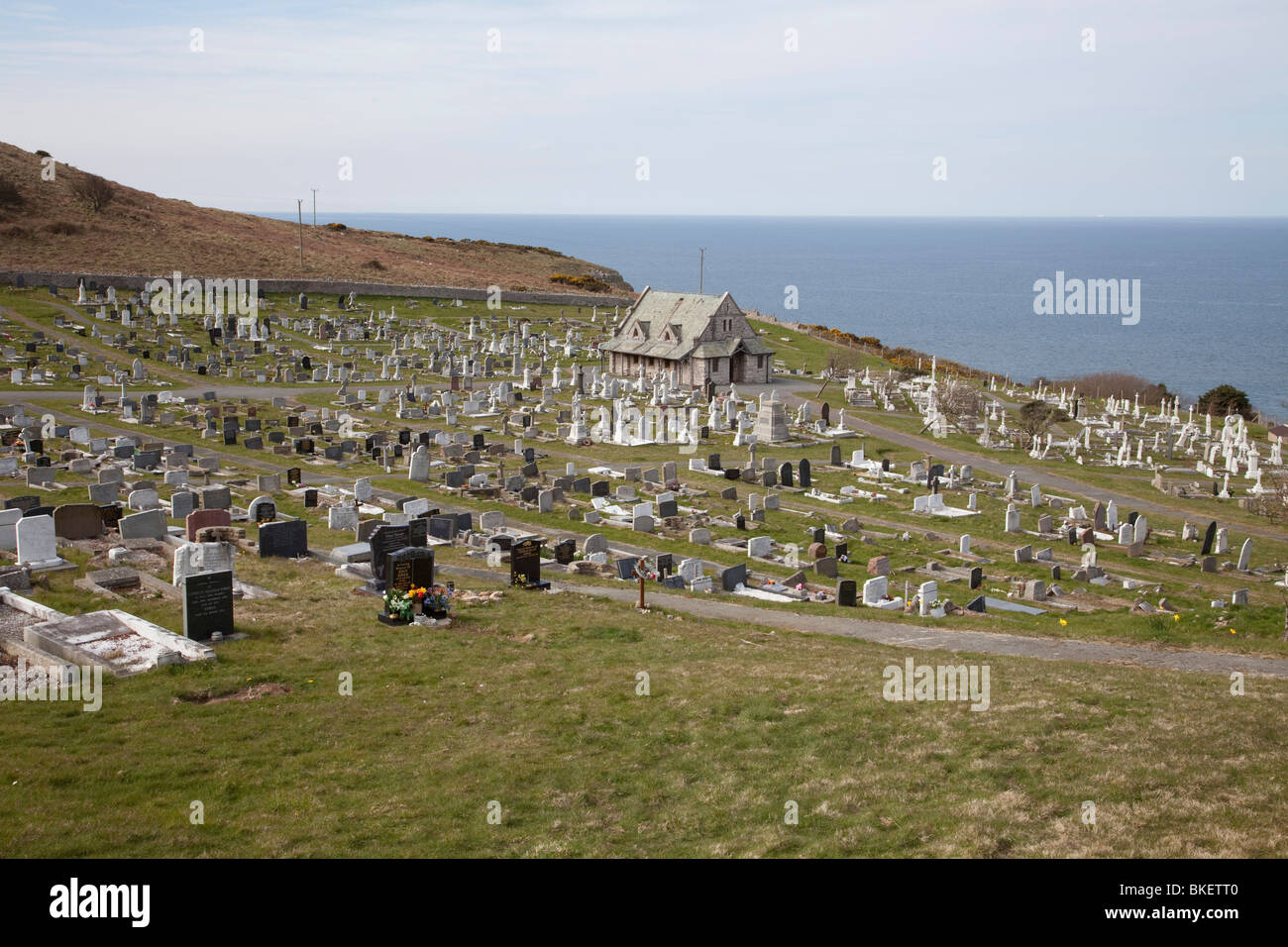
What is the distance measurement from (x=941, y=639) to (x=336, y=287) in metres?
64.2

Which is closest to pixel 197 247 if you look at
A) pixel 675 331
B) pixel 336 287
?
pixel 336 287

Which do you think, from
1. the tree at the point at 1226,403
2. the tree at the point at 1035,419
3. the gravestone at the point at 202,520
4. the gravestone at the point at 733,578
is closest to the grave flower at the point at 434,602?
the gravestone at the point at 733,578

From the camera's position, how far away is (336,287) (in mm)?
74688

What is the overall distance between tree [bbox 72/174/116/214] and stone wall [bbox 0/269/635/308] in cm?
2077

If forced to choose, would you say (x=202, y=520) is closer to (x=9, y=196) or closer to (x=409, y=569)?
(x=409, y=569)

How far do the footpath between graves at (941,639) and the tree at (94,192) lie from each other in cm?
8153

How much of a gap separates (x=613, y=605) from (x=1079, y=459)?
87.3 feet

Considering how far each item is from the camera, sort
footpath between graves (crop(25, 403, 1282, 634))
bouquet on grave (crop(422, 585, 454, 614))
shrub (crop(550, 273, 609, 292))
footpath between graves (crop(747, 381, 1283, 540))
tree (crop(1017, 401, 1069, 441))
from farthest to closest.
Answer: shrub (crop(550, 273, 609, 292)) → tree (crop(1017, 401, 1069, 441)) → footpath between graves (crop(747, 381, 1283, 540)) → footpath between graves (crop(25, 403, 1282, 634)) → bouquet on grave (crop(422, 585, 454, 614))

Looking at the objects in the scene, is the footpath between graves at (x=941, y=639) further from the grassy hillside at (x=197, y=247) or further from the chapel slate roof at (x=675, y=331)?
the grassy hillside at (x=197, y=247)

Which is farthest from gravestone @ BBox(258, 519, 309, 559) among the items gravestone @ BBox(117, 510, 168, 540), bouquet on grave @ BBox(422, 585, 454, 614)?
bouquet on grave @ BBox(422, 585, 454, 614)

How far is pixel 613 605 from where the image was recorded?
1923 centimetres

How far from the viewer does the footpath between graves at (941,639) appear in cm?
1742

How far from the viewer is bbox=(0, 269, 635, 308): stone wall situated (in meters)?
64.2

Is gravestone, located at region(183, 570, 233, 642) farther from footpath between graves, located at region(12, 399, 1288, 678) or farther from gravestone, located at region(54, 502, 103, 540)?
gravestone, located at region(54, 502, 103, 540)
